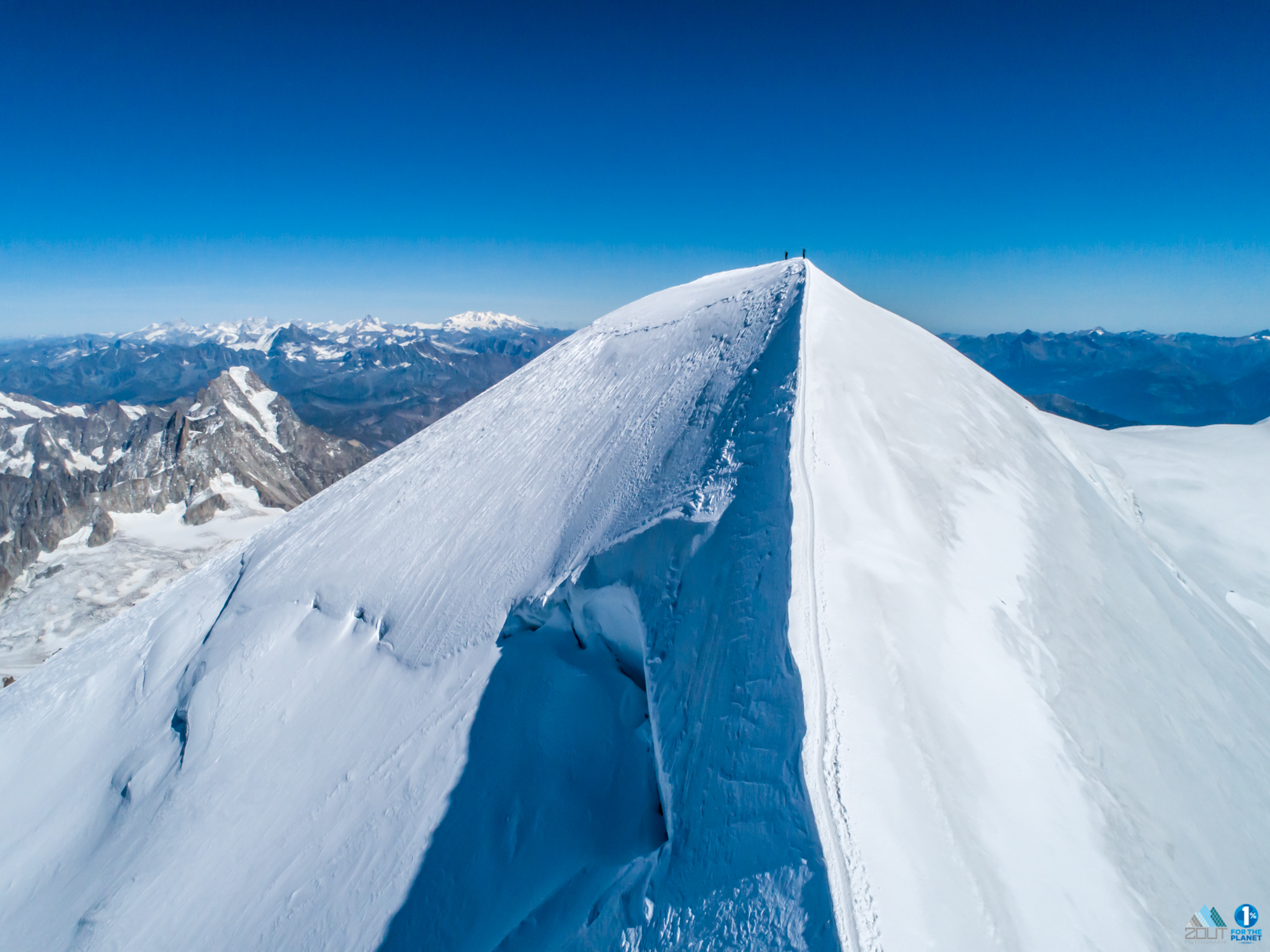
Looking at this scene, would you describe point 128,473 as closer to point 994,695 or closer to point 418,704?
point 418,704

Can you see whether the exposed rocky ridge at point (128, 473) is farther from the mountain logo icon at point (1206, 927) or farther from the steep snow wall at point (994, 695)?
the mountain logo icon at point (1206, 927)

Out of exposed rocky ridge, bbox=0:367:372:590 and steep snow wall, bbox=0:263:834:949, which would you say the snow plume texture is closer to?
steep snow wall, bbox=0:263:834:949

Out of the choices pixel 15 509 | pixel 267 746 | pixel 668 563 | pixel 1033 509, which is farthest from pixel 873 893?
pixel 15 509

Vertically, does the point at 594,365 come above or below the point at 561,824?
above

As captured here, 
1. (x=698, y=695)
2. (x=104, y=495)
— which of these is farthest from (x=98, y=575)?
(x=698, y=695)

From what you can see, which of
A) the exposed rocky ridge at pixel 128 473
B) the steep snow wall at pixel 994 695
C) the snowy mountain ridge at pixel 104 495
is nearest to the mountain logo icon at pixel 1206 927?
the steep snow wall at pixel 994 695

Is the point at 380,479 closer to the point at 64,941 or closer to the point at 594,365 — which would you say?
the point at 594,365
